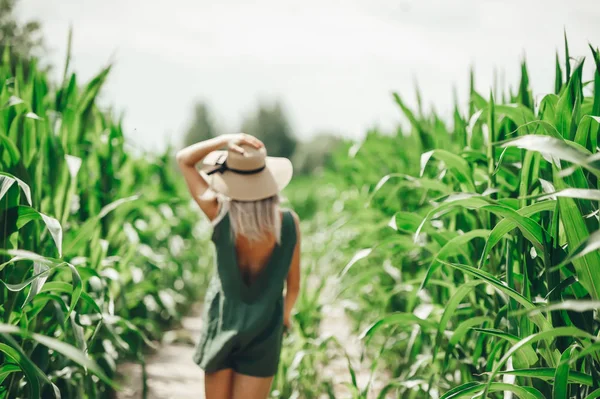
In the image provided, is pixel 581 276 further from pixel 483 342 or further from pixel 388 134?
pixel 388 134

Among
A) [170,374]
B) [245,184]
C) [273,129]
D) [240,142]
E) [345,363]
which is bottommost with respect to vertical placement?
[273,129]

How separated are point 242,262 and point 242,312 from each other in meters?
0.18

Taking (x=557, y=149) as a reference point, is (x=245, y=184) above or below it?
below

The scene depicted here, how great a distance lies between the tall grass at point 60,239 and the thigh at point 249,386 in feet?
1.27

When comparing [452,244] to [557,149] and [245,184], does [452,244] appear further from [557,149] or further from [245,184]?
[245,184]

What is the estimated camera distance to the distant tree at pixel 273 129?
48938mm

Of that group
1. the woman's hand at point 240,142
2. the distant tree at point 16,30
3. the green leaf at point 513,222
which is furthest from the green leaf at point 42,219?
the distant tree at point 16,30

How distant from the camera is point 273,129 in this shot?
167ft

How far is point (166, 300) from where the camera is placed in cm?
332

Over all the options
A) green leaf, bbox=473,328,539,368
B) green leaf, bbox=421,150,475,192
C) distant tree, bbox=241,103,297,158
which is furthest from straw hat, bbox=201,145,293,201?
distant tree, bbox=241,103,297,158

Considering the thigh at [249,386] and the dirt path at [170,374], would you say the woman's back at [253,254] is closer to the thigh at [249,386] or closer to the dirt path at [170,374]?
the thigh at [249,386]

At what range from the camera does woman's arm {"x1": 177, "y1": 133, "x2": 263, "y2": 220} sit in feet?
6.08

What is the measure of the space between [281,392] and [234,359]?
2.28 feet

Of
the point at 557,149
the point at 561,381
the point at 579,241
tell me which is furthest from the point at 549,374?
the point at 557,149
